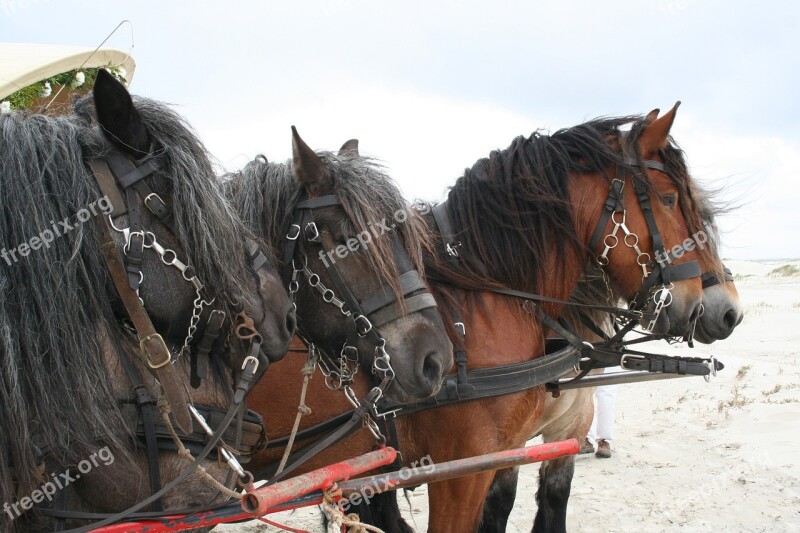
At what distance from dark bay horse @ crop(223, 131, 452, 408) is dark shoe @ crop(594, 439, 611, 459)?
15.3ft

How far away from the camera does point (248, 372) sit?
1.96 m

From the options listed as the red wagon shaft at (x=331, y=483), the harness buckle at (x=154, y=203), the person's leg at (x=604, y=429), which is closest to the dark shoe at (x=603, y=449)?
the person's leg at (x=604, y=429)

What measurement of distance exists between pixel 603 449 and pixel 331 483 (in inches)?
201

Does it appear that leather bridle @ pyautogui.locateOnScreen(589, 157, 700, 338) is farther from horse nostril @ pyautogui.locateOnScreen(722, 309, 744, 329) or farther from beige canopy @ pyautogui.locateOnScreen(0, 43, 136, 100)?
beige canopy @ pyautogui.locateOnScreen(0, 43, 136, 100)

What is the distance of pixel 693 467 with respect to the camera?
6.05m

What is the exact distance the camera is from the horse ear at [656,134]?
3.42m

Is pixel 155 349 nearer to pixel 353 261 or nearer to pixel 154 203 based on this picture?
pixel 154 203

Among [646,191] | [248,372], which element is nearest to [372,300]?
[248,372]

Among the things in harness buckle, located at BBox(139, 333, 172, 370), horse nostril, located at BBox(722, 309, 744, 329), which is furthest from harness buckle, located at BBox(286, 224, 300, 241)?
horse nostril, located at BBox(722, 309, 744, 329)

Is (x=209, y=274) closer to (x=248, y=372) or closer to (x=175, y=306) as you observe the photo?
(x=175, y=306)

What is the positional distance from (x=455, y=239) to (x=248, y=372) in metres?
1.71

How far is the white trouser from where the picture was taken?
6.26 meters

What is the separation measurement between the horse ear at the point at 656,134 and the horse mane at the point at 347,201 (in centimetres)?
148

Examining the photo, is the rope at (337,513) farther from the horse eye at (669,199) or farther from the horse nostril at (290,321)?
the horse eye at (669,199)
